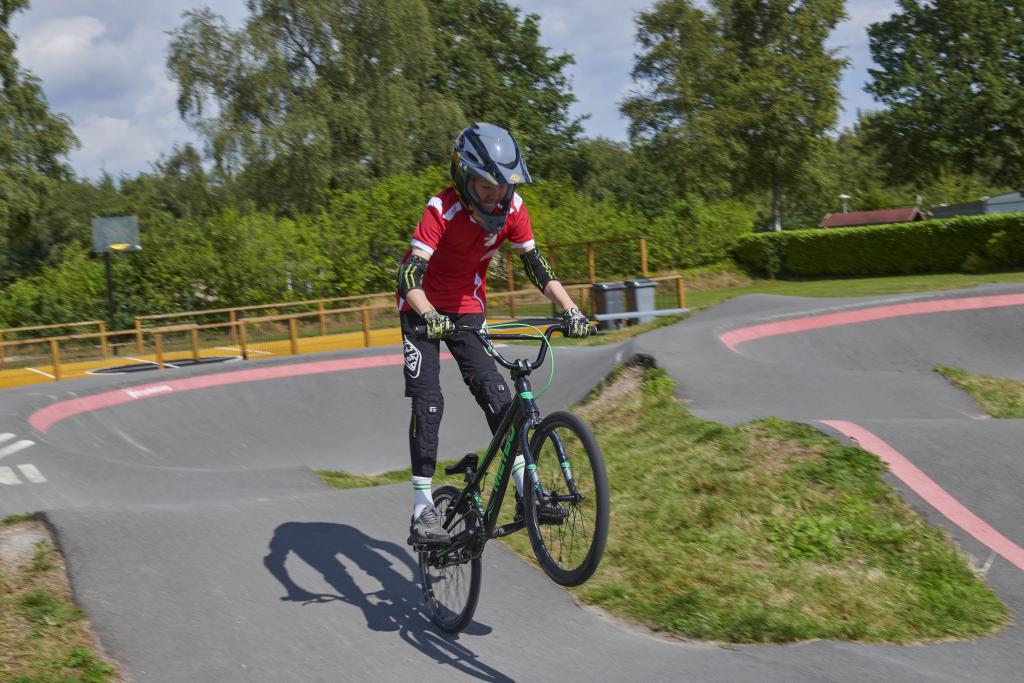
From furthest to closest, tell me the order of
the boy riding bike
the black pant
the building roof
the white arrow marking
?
the building roof < the white arrow marking < the black pant < the boy riding bike

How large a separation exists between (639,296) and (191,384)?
35.1 ft

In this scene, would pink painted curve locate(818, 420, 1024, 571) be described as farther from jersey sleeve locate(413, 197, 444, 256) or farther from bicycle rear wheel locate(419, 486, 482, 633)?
jersey sleeve locate(413, 197, 444, 256)

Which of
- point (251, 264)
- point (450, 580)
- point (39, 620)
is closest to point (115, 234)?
point (251, 264)

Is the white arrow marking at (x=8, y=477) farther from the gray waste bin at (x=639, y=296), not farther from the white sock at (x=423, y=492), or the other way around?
the gray waste bin at (x=639, y=296)

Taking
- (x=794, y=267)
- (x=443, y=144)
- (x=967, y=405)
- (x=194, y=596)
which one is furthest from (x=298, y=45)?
(x=194, y=596)

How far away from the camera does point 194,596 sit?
552 centimetres

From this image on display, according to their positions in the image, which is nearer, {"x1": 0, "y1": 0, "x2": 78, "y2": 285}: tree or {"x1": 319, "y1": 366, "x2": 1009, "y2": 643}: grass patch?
{"x1": 319, "y1": 366, "x2": 1009, "y2": 643}: grass patch

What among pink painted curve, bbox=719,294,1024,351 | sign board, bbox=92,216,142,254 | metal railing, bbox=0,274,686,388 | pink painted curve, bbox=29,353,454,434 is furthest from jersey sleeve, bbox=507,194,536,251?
sign board, bbox=92,216,142,254

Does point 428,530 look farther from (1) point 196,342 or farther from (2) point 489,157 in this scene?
(1) point 196,342

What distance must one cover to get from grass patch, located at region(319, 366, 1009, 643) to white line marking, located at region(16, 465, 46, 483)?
5.36 metres

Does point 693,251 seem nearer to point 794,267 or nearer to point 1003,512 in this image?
point 794,267

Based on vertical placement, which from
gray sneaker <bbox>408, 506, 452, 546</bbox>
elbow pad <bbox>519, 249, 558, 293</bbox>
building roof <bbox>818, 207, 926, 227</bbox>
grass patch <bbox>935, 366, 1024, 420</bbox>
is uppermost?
building roof <bbox>818, 207, 926, 227</bbox>

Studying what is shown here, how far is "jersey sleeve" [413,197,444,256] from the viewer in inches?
190

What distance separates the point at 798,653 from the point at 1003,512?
2.56 metres
